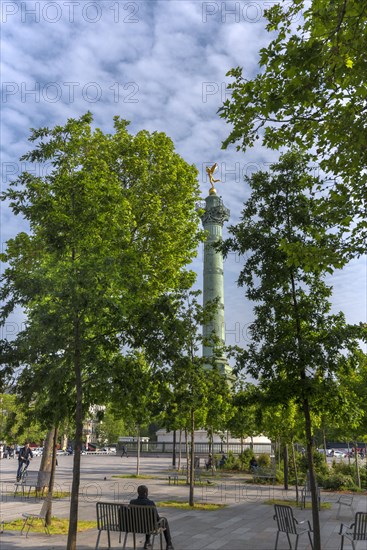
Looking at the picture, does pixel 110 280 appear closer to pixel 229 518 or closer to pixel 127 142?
pixel 229 518


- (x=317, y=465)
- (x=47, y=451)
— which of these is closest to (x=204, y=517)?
(x=47, y=451)

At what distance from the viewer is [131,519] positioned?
9.71m

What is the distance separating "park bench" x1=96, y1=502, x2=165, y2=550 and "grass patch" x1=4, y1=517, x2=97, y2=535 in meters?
3.31

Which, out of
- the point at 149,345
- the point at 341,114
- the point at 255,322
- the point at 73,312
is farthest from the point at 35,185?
the point at 341,114

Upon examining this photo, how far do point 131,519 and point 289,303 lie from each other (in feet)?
18.4

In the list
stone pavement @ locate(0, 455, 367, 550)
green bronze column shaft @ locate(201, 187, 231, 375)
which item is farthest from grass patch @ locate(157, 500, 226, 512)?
green bronze column shaft @ locate(201, 187, 231, 375)

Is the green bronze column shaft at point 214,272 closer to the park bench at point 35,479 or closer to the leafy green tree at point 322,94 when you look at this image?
the park bench at point 35,479

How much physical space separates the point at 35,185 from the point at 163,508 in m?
A: 11.8

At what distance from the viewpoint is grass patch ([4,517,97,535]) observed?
1273 centimetres

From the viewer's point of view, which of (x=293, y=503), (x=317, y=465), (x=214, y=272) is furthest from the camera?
(x=214, y=272)

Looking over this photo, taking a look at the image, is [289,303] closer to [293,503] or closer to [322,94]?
[322,94]

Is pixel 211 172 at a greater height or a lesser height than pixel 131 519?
greater

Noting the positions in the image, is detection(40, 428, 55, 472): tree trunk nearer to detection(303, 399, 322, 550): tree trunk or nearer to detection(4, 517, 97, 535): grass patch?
detection(4, 517, 97, 535): grass patch

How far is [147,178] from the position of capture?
20781 mm
